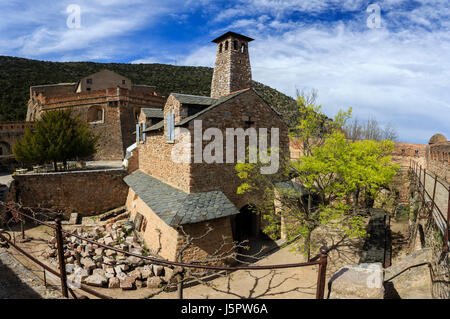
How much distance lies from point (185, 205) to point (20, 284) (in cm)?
605

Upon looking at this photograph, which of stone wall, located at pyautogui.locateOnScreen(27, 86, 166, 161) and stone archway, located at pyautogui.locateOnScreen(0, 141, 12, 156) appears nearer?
stone wall, located at pyautogui.locateOnScreen(27, 86, 166, 161)

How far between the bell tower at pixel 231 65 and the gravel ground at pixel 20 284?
12378 mm

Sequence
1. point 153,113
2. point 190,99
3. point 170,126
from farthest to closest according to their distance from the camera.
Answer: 1. point 153,113
2. point 170,126
3. point 190,99

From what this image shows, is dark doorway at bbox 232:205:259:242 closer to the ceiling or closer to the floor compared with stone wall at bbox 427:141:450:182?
closer to the floor

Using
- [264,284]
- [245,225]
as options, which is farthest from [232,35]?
[264,284]

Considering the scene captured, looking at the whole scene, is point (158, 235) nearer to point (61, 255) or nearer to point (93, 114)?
point (61, 255)

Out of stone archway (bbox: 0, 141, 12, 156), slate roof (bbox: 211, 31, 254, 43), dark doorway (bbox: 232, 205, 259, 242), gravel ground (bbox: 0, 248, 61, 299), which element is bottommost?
dark doorway (bbox: 232, 205, 259, 242)

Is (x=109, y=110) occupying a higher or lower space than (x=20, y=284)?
higher

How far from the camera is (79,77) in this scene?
59719 millimetres

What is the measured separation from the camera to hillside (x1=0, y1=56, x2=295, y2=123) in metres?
49.0

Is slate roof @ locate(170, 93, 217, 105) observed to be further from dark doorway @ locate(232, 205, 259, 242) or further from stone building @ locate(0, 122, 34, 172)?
stone building @ locate(0, 122, 34, 172)

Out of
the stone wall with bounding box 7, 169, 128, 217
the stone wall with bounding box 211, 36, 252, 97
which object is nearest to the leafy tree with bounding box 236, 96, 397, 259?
the stone wall with bounding box 211, 36, 252, 97

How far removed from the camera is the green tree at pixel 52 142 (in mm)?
19078

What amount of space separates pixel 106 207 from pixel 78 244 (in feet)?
19.9
